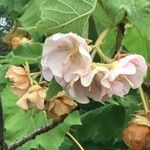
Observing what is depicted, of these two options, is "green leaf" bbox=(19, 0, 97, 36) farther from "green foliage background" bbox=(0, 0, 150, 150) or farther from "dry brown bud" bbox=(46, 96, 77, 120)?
"dry brown bud" bbox=(46, 96, 77, 120)

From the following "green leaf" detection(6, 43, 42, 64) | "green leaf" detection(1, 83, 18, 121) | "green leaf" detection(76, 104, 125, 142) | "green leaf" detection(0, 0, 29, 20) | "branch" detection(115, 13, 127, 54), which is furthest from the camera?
"green leaf" detection(0, 0, 29, 20)

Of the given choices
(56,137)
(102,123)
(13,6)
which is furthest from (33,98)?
(13,6)

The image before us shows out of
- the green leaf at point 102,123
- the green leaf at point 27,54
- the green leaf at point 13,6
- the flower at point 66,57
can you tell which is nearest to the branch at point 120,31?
the flower at point 66,57

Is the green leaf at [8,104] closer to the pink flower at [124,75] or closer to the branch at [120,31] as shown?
the branch at [120,31]

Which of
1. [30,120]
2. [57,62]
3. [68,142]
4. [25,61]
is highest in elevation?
[57,62]

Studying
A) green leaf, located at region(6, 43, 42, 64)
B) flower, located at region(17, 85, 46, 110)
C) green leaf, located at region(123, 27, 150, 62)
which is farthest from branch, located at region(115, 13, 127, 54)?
green leaf, located at region(6, 43, 42, 64)

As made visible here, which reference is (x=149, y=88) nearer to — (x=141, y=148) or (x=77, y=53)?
(x=141, y=148)

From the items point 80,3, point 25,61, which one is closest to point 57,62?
point 80,3
